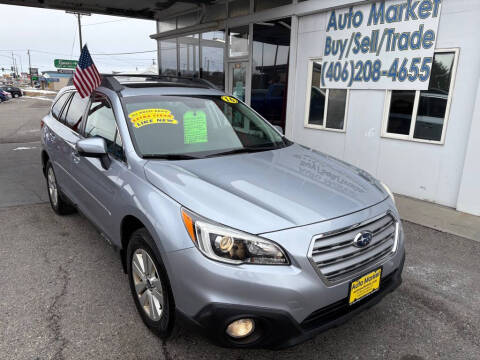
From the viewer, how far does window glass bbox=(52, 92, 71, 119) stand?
4562 millimetres

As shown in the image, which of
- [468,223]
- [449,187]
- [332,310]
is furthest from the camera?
[449,187]

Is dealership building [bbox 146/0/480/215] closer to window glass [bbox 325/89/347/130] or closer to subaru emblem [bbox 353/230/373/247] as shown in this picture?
window glass [bbox 325/89/347/130]

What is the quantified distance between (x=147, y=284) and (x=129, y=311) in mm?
562

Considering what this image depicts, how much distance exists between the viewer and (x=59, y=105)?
4707 millimetres

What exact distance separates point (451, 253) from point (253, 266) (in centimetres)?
314

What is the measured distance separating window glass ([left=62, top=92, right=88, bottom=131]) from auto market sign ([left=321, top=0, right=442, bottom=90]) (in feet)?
15.2

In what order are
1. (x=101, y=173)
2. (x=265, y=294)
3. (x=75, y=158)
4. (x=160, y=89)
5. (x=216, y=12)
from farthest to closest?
1. (x=216, y=12)
2. (x=75, y=158)
3. (x=160, y=89)
4. (x=101, y=173)
5. (x=265, y=294)

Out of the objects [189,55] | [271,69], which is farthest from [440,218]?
[189,55]

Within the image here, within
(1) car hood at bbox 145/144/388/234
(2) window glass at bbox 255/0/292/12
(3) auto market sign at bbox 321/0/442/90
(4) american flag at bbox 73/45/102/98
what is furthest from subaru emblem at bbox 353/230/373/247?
(2) window glass at bbox 255/0/292/12

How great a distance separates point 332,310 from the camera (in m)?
2.06

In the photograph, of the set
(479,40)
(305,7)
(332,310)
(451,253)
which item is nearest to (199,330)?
(332,310)

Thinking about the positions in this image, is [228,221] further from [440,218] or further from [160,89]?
[440,218]

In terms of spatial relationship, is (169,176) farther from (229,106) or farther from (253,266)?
(229,106)

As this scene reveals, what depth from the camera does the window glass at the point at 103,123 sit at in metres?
3.02
